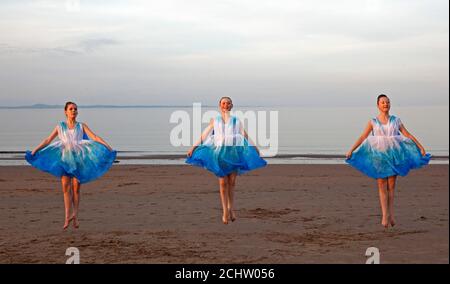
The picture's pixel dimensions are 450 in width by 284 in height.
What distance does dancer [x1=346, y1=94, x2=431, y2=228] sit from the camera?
11.3m

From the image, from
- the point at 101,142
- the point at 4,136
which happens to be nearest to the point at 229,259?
the point at 101,142

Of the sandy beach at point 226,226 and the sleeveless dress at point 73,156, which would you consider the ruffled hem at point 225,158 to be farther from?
Result: the sleeveless dress at point 73,156

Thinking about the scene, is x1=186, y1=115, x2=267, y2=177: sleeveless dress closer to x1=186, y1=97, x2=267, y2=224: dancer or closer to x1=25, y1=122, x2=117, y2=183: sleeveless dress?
x1=186, y1=97, x2=267, y2=224: dancer

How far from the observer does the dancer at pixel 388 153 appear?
1126cm

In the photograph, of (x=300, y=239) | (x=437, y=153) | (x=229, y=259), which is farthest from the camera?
(x=437, y=153)

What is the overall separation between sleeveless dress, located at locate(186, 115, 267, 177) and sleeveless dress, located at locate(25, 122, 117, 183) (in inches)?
66.8

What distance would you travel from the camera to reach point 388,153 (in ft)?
37.0

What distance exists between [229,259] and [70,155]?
359cm

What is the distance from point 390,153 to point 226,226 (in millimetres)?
3001

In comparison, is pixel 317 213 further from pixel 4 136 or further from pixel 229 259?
pixel 4 136

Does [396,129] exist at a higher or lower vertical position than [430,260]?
higher

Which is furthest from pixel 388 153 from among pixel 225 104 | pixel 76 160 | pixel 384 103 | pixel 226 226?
pixel 76 160

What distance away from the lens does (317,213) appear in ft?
43.5
